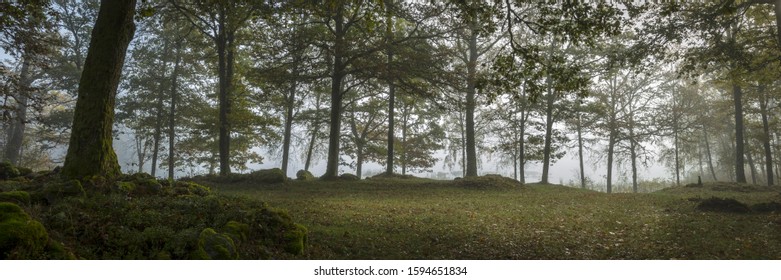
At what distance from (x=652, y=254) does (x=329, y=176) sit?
15.7 meters

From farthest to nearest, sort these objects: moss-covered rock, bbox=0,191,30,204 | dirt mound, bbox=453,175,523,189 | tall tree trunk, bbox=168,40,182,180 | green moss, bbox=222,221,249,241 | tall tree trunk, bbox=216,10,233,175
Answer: tall tree trunk, bbox=168,40,182,180 → dirt mound, bbox=453,175,523,189 → tall tree trunk, bbox=216,10,233,175 → moss-covered rock, bbox=0,191,30,204 → green moss, bbox=222,221,249,241

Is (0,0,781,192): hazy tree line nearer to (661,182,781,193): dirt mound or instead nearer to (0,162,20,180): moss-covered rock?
(0,162,20,180): moss-covered rock

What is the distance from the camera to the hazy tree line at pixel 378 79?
9.34m

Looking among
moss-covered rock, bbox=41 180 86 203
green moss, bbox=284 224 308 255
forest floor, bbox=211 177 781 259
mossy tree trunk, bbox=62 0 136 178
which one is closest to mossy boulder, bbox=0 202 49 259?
moss-covered rock, bbox=41 180 86 203

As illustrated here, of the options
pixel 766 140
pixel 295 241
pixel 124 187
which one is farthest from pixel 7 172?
pixel 766 140

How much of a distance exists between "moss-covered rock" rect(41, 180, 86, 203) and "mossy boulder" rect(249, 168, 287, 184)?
36.9 feet

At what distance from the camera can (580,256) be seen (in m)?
→ 7.02

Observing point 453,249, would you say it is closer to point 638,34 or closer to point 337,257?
point 337,257

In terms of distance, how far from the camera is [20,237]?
415 cm

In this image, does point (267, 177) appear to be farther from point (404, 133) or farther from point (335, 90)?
point (404, 133)

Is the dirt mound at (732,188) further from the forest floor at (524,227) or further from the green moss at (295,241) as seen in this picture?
the green moss at (295,241)

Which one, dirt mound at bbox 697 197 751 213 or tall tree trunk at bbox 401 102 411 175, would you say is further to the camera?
tall tree trunk at bbox 401 102 411 175

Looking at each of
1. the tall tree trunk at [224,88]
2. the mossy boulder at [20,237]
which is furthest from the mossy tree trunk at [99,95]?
the tall tree trunk at [224,88]

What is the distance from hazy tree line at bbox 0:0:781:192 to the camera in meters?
9.34
